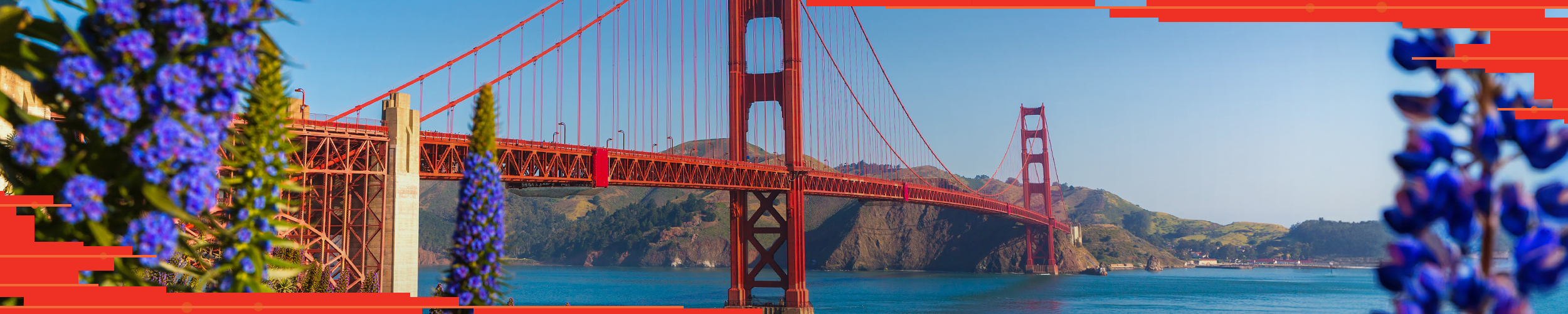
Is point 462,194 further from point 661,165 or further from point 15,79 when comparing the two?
point 661,165

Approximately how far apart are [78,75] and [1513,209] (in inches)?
258

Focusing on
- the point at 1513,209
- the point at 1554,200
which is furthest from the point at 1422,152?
the point at 1554,200

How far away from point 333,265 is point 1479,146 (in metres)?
43.2

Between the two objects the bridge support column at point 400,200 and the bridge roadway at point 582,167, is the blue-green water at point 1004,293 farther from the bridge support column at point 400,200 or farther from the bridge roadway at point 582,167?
the bridge support column at point 400,200

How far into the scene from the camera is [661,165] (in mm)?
58438

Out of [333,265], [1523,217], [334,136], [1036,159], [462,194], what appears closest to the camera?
[1523,217]

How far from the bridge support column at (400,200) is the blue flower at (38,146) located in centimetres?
3469

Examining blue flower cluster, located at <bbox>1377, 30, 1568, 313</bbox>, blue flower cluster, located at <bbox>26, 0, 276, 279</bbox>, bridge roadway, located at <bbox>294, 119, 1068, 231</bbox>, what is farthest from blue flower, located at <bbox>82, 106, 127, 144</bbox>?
bridge roadway, located at <bbox>294, 119, 1068, 231</bbox>

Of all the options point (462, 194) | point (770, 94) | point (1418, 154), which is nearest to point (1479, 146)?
point (1418, 154)

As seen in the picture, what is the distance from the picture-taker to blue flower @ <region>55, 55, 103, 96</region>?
209 inches

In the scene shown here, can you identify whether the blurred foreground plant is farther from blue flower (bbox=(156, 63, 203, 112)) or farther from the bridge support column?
the bridge support column

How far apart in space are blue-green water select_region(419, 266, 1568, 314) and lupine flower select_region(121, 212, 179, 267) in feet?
249

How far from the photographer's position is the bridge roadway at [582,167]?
38.6m

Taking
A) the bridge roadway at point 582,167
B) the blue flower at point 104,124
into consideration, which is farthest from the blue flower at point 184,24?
the bridge roadway at point 582,167
